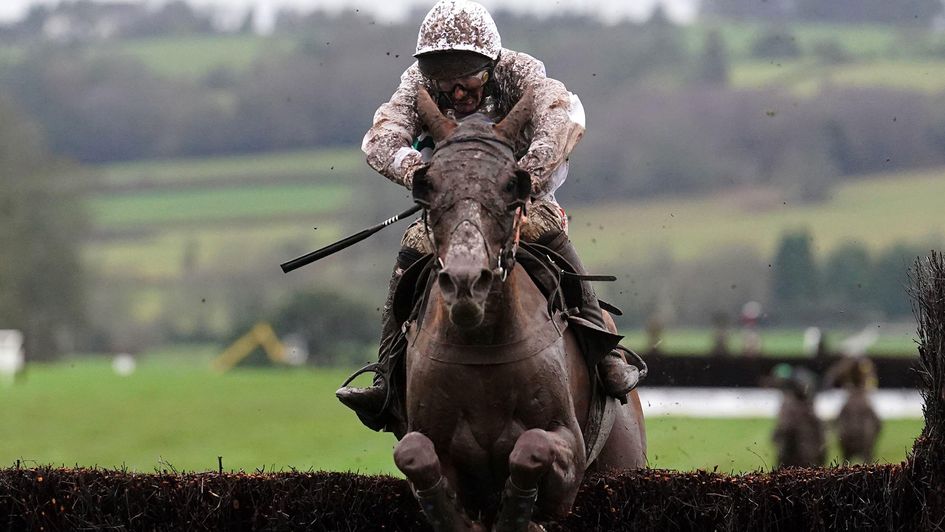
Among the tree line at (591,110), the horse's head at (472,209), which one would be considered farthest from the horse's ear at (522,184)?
the tree line at (591,110)

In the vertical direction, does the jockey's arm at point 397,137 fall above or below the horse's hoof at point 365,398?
above

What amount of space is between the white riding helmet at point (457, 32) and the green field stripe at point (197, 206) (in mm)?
59737

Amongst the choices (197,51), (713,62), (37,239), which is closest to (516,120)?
(713,62)

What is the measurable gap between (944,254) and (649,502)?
73.4 inches

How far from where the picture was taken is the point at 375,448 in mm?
30016

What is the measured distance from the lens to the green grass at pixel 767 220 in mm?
56000

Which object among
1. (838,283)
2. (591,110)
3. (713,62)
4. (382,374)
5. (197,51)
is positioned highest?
(382,374)

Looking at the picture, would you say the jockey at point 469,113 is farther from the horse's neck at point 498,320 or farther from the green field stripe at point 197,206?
the green field stripe at point 197,206

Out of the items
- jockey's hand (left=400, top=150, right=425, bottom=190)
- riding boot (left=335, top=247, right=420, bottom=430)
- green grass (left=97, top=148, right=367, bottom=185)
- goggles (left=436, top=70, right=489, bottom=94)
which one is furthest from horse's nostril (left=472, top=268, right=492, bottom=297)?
green grass (left=97, top=148, right=367, bottom=185)

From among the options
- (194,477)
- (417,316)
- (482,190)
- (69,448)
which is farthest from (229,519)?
(69,448)

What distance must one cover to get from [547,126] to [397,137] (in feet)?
2.17

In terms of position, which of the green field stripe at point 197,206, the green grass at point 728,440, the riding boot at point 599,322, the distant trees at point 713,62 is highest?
the riding boot at point 599,322

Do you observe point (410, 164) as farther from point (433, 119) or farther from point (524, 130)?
point (524, 130)

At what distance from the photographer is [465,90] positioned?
7574 millimetres
